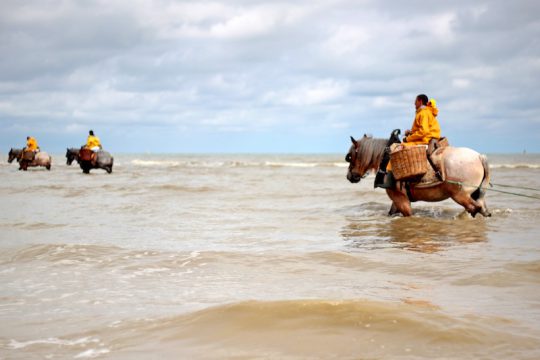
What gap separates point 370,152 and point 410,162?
3.99 ft

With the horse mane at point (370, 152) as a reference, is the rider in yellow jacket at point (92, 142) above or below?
above

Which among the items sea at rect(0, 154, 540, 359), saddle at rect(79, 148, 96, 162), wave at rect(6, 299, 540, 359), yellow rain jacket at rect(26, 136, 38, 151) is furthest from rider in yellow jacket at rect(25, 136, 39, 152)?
wave at rect(6, 299, 540, 359)

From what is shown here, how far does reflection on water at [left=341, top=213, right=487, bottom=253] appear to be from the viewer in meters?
7.06

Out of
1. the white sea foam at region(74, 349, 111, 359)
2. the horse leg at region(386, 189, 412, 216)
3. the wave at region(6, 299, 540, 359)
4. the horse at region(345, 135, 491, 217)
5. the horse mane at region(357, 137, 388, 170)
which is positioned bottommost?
the white sea foam at region(74, 349, 111, 359)

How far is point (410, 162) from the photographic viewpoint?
29.3ft

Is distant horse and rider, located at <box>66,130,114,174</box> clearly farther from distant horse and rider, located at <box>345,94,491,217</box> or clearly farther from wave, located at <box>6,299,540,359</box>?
wave, located at <box>6,299,540,359</box>

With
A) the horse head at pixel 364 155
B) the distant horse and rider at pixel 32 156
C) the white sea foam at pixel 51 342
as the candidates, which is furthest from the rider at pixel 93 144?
the white sea foam at pixel 51 342

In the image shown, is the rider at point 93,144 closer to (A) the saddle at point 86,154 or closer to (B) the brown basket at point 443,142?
(A) the saddle at point 86,154

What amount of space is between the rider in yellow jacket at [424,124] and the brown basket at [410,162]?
279 millimetres

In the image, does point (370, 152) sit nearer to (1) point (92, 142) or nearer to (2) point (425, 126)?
(2) point (425, 126)

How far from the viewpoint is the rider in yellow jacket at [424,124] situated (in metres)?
9.15

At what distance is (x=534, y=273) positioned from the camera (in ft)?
16.8

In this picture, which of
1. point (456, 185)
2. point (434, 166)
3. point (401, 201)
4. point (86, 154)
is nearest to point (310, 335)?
point (434, 166)

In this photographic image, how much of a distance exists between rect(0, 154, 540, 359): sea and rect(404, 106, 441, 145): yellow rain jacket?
1.37 metres
